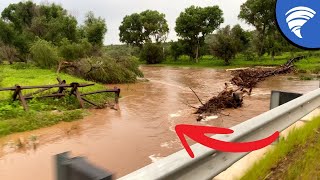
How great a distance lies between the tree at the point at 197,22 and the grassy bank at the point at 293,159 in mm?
46611

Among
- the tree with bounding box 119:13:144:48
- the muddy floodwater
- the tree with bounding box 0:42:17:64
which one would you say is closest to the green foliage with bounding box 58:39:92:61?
the tree with bounding box 0:42:17:64

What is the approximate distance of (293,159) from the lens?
14.7 ft

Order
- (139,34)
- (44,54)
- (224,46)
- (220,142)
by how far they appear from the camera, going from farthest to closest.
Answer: (139,34) < (224,46) < (44,54) < (220,142)

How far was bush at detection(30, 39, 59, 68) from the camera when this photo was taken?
24359 mm

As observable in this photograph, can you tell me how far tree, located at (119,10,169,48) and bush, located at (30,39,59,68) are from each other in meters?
36.1

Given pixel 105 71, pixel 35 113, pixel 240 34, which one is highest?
pixel 240 34

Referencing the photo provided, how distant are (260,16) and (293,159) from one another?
42194 millimetres

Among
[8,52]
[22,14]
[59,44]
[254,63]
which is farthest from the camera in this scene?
[254,63]

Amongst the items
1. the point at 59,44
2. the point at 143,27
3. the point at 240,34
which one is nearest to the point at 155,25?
the point at 143,27

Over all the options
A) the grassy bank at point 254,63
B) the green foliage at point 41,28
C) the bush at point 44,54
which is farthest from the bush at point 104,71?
the grassy bank at point 254,63

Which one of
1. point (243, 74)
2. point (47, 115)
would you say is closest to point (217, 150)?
point (47, 115)

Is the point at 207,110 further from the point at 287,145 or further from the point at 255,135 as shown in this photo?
the point at 255,135

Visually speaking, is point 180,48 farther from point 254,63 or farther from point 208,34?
point 254,63

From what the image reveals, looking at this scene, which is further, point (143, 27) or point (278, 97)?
point (143, 27)
